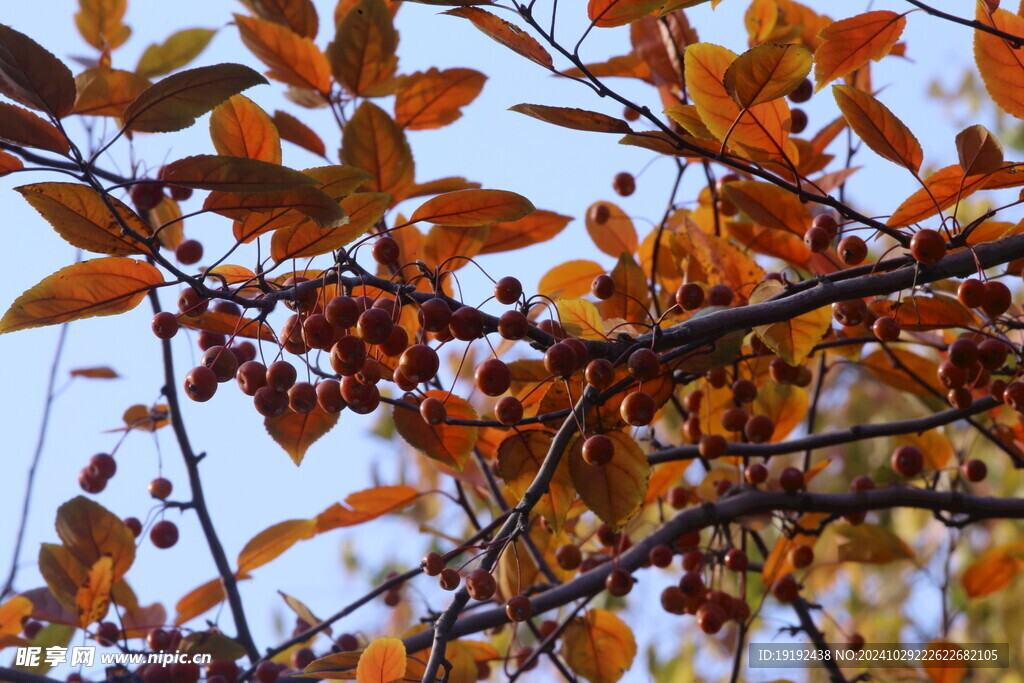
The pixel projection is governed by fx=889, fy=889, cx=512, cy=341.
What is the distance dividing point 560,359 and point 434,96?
1.03 m

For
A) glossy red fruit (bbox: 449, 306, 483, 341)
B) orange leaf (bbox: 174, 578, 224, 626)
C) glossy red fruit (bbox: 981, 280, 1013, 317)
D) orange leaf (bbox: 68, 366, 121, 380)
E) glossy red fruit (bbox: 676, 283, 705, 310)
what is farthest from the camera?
orange leaf (bbox: 68, 366, 121, 380)

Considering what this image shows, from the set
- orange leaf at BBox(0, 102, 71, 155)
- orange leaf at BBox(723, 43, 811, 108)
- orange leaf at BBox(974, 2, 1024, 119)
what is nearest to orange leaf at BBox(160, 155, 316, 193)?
orange leaf at BBox(0, 102, 71, 155)

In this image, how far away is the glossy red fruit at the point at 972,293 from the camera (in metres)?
1.19

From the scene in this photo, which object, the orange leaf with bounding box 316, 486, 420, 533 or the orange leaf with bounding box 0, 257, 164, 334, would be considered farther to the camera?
the orange leaf with bounding box 316, 486, 420, 533

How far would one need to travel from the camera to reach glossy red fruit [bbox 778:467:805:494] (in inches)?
63.7

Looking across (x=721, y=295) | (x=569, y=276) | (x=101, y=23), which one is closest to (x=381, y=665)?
(x=721, y=295)

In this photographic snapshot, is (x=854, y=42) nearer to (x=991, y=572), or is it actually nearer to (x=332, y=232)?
(x=332, y=232)

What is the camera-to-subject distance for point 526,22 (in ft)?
3.78

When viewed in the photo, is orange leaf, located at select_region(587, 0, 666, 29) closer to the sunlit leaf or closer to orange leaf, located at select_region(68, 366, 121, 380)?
the sunlit leaf

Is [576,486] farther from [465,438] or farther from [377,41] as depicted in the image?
[377,41]

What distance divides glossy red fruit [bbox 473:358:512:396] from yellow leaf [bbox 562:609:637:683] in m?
0.78

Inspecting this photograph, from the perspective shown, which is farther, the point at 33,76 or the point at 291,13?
the point at 291,13

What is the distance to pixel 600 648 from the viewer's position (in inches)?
69.3

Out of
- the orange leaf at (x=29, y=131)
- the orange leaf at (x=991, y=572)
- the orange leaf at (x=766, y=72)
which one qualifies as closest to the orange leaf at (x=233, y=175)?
the orange leaf at (x=29, y=131)
